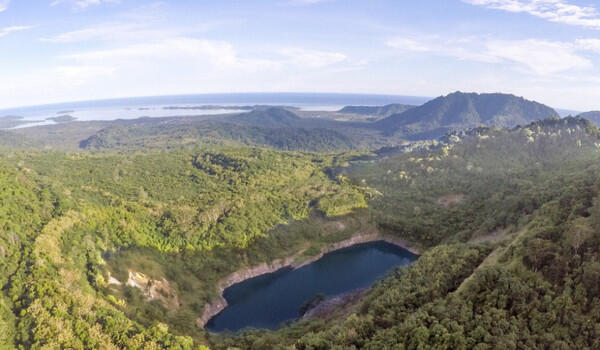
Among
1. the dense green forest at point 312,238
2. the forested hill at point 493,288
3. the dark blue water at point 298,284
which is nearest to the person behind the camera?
the forested hill at point 493,288

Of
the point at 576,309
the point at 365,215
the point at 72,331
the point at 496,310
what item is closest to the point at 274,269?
the point at 365,215

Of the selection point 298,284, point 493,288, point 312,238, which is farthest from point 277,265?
point 493,288

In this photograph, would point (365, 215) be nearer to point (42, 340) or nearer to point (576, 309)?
point (576, 309)

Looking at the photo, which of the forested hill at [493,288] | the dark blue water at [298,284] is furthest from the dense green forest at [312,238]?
the dark blue water at [298,284]

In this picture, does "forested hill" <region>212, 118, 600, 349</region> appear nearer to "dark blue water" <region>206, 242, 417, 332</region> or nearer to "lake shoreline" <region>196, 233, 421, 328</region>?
"lake shoreline" <region>196, 233, 421, 328</region>

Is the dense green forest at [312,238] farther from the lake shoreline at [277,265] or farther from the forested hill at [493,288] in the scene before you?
the lake shoreline at [277,265]
